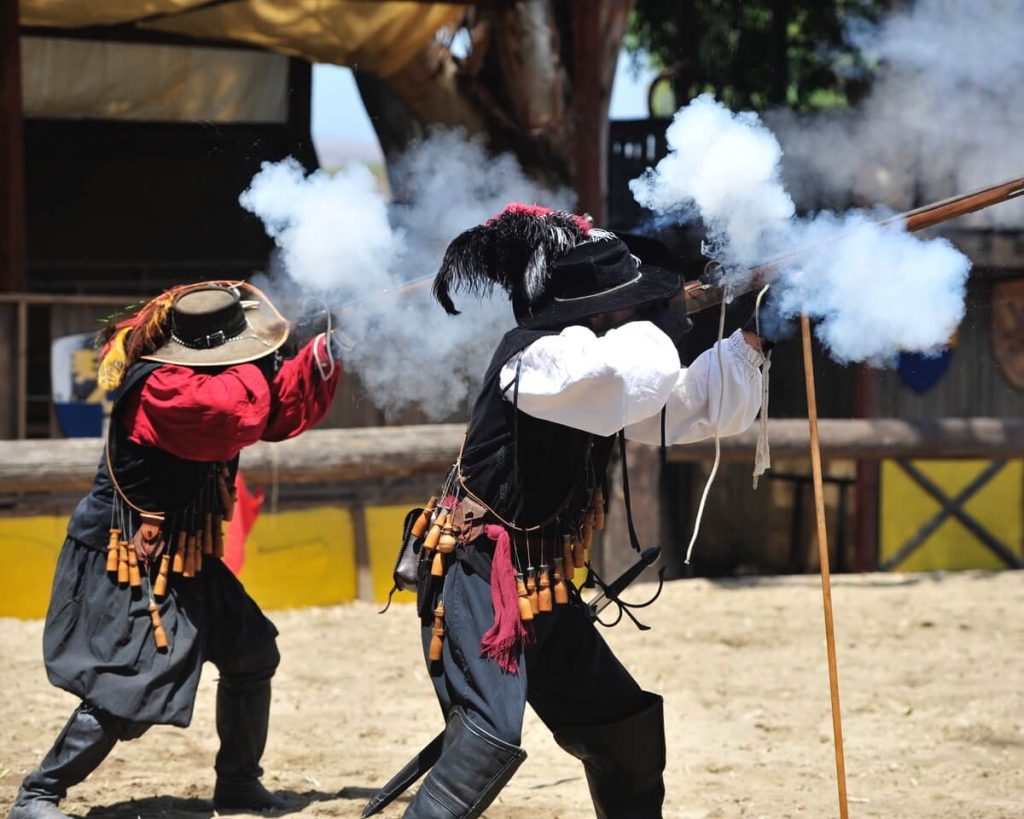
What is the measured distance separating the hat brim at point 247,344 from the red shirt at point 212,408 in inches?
1.7

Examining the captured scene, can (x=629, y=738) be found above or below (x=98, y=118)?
below

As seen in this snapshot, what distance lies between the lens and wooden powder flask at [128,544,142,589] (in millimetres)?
3863

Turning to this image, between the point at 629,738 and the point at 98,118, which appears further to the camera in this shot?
the point at 98,118

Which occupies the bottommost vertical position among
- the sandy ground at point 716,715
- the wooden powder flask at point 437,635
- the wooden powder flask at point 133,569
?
the sandy ground at point 716,715

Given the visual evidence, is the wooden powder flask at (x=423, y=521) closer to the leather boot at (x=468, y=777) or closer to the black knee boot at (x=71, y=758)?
the leather boot at (x=468, y=777)

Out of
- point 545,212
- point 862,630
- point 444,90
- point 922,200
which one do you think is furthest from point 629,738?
point 922,200

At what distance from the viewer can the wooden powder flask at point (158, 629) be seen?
382cm

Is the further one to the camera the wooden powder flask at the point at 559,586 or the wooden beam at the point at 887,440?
the wooden beam at the point at 887,440

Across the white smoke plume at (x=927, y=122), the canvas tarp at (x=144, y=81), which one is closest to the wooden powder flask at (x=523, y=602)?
the white smoke plume at (x=927, y=122)

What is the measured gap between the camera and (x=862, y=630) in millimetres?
7055

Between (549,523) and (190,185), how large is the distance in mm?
6946

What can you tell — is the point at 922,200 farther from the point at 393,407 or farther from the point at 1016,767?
the point at 1016,767

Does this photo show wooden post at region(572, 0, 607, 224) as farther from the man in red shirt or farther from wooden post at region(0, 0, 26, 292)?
the man in red shirt

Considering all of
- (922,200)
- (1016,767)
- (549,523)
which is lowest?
(1016,767)
